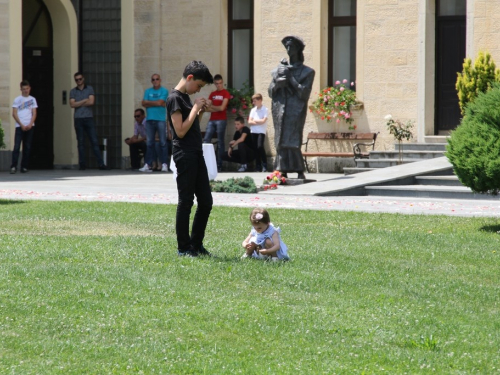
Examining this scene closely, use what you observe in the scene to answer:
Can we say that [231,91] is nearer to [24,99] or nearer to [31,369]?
[24,99]

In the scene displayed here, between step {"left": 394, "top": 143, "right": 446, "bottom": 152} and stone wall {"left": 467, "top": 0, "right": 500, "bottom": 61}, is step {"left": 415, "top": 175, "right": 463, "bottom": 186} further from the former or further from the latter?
stone wall {"left": 467, "top": 0, "right": 500, "bottom": 61}

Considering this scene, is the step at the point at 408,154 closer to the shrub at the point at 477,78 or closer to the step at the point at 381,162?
the step at the point at 381,162

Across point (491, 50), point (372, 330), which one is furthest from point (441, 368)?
point (491, 50)

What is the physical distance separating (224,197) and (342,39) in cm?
903

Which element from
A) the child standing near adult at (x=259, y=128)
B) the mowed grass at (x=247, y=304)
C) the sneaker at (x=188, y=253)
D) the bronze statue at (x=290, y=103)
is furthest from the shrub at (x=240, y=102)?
the sneaker at (x=188, y=253)

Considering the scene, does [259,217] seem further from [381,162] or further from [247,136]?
[247,136]

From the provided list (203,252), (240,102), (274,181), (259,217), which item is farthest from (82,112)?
(259,217)

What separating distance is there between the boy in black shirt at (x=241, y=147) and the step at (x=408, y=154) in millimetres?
3278

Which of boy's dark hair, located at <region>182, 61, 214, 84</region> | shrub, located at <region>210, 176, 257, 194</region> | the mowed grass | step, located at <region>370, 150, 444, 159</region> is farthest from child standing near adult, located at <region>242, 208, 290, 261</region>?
step, located at <region>370, 150, 444, 159</region>

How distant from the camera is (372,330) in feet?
21.5

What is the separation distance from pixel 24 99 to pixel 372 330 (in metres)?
17.4

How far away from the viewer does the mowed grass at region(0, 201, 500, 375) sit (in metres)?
5.88

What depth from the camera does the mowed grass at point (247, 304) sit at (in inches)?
231

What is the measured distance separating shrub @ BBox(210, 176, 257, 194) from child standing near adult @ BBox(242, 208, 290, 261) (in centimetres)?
769
